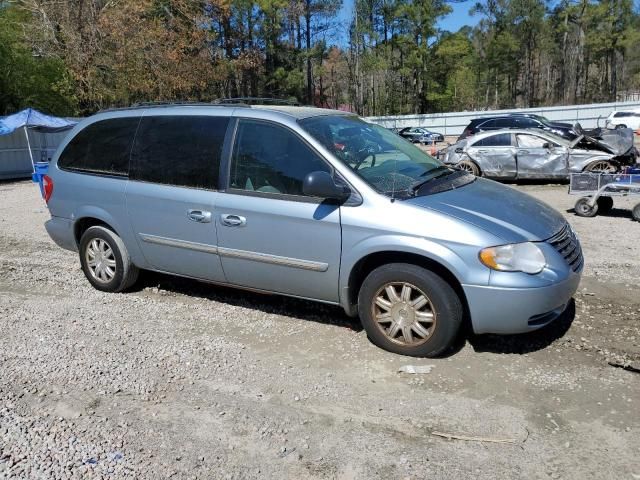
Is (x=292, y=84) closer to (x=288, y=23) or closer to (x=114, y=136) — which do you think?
(x=288, y=23)

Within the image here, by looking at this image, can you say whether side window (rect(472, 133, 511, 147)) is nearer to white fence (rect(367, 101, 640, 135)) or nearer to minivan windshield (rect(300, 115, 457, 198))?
minivan windshield (rect(300, 115, 457, 198))

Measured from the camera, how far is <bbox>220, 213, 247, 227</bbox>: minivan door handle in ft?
15.0

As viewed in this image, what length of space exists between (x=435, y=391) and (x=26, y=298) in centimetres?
427

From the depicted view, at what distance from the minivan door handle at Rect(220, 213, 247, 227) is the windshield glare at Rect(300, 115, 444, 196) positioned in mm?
890

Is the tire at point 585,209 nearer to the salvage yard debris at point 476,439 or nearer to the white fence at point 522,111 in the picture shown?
the salvage yard debris at point 476,439

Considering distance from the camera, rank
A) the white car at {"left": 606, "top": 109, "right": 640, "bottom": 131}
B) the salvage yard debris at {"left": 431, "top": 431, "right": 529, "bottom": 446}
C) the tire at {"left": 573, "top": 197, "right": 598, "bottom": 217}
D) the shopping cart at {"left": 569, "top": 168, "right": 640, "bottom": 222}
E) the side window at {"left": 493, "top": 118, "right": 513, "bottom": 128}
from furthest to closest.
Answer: the white car at {"left": 606, "top": 109, "right": 640, "bottom": 131}, the side window at {"left": 493, "top": 118, "right": 513, "bottom": 128}, the tire at {"left": 573, "top": 197, "right": 598, "bottom": 217}, the shopping cart at {"left": 569, "top": 168, "right": 640, "bottom": 222}, the salvage yard debris at {"left": 431, "top": 431, "right": 529, "bottom": 446}

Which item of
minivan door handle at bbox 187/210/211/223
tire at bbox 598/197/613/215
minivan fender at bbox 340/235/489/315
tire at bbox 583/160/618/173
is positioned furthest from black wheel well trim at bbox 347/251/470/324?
tire at bbox 583/160/618/173

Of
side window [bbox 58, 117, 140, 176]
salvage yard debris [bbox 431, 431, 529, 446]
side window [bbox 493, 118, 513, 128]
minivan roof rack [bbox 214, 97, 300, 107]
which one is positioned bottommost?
salvage yard debris [bbox 431, 431, 529, 446]

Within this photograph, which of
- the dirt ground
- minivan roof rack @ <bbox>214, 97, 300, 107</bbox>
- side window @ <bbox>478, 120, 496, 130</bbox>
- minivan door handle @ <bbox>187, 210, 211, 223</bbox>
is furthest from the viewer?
side window @ <bbox>478, 120, 496, 130</bbox>

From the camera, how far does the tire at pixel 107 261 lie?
553 centimetres

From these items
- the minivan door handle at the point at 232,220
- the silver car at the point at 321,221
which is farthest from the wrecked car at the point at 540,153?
the minivan door handle at the point at 232,220

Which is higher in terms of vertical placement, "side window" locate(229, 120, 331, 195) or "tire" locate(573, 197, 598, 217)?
"side window" locate(229, 120, 331, 195)

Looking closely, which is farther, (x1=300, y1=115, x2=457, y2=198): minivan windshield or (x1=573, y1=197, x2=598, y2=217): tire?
(x1=573, y1=197, x2=598, y2=217): tire

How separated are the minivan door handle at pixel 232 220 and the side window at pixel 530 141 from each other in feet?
36.5
